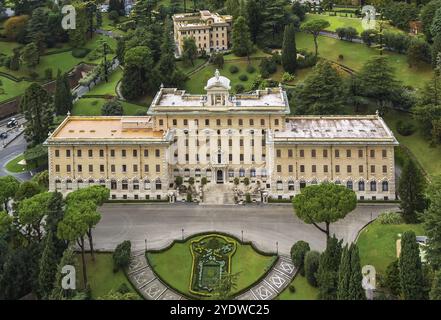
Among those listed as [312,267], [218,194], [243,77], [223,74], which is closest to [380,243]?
[312,267]

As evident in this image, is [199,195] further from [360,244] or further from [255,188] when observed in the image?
[360,244]

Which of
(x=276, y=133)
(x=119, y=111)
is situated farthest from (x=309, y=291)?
(x=119, y=111)

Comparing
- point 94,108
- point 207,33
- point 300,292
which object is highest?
point 207,33

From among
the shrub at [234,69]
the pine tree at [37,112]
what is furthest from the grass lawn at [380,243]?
the pine tree at [37,112]

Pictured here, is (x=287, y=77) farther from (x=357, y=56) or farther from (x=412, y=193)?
(x=412, y=193)

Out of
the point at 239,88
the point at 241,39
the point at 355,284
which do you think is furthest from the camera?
the point at 241,39

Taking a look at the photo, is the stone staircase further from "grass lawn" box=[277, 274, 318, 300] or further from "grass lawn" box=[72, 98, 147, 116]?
"grass lawn" box=[72, 98, 147, 116]

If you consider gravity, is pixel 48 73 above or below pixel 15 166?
above
